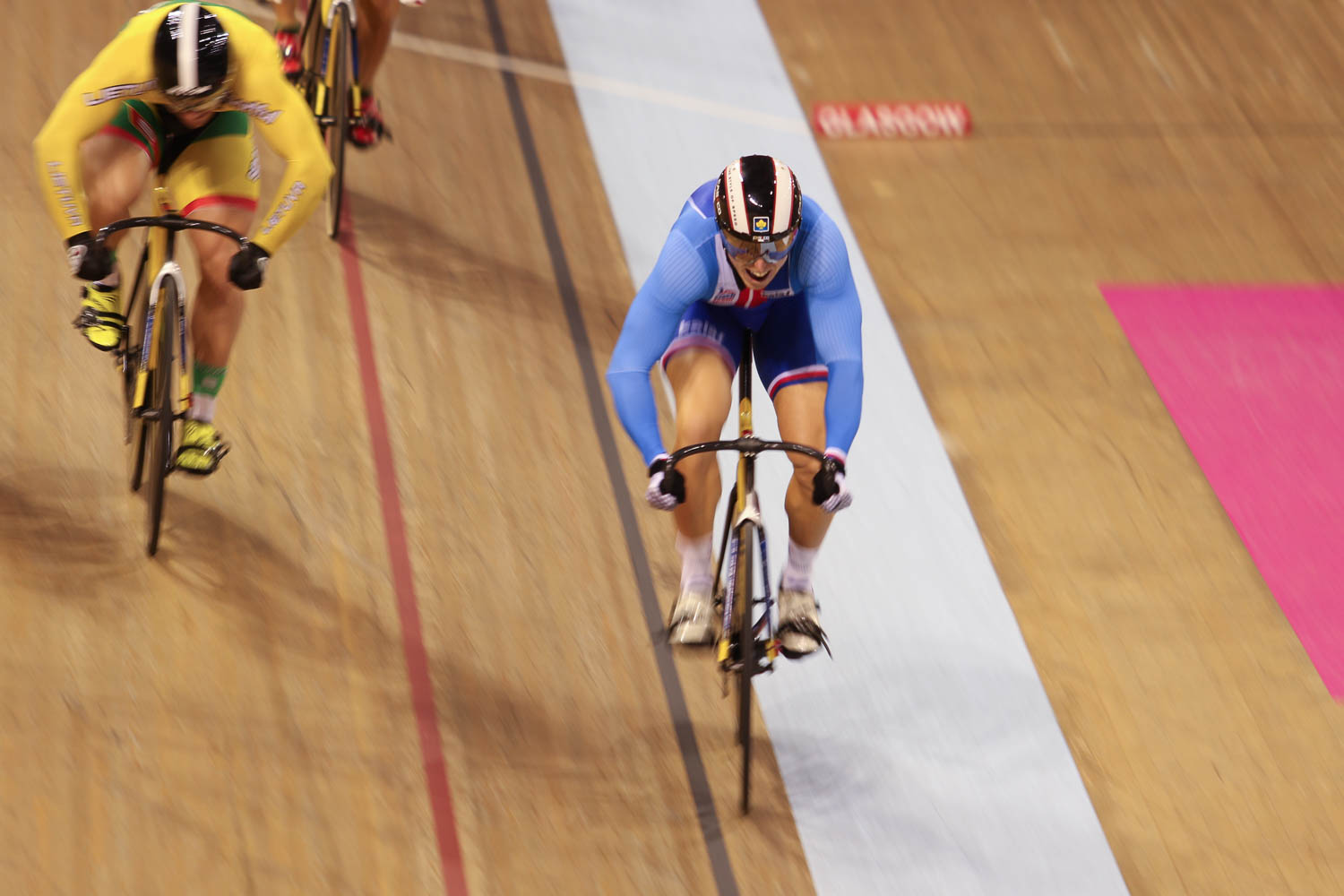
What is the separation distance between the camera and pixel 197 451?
3916 millimetres

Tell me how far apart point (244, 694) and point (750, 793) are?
141 cm

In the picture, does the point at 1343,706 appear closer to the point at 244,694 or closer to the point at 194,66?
the point at 244,694

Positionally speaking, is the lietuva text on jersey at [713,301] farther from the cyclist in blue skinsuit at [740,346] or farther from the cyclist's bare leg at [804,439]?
the cyclist's bare leg at [804,439]

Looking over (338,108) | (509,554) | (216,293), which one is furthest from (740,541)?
(338,108)

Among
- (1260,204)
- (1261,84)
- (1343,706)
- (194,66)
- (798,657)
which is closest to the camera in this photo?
(194,66)

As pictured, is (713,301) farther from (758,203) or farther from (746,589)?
(746,589)

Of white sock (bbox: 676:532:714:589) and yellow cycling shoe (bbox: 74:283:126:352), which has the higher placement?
yellow cycling shoe (bbox: 74:283:126:352)

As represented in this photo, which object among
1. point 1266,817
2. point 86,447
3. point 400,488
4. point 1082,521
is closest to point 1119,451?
point 1082,521

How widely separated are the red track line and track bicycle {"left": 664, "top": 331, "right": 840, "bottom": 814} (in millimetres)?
792

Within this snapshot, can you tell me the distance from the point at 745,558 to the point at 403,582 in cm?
127

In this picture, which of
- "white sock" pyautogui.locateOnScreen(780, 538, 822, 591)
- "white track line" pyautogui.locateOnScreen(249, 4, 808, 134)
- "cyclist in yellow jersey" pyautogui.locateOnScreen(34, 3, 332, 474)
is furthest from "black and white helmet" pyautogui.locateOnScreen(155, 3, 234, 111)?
"white track line" pyautogui.locateOnScreen(249, 4, 808, 134)

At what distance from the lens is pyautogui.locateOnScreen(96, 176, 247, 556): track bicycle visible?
3.65 meters

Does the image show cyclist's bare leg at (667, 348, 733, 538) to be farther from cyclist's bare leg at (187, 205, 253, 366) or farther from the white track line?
the white track line

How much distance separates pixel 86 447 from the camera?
171 inches
